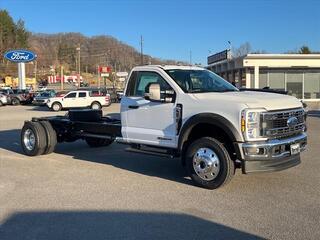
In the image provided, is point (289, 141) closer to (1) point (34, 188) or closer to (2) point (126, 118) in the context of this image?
(2) point (126, 118)

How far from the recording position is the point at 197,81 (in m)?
9.30

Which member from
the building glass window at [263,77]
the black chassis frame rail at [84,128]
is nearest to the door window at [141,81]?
the black chassis frame rail at [84,128]

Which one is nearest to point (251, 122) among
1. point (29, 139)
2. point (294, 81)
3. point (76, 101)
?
point (29, 139)

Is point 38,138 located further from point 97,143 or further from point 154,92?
point 154,92

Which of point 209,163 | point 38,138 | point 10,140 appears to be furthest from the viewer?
point 10,140

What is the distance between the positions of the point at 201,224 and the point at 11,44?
129513 mm

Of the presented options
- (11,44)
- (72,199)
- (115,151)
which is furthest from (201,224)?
(11,44)

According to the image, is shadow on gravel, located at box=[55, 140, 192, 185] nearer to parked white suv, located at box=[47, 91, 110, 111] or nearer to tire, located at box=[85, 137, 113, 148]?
tire, located at box=[85, 137, 113, 148]

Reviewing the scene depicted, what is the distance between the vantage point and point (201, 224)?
6.21 metres

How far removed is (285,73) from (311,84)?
8.78 feet

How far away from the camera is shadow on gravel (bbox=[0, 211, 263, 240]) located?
19.0ft

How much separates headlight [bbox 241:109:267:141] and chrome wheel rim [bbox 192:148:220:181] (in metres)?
0.70

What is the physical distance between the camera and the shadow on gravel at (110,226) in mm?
5777

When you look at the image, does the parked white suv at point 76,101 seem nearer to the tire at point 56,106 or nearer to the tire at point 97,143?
the tire at point 56,106
